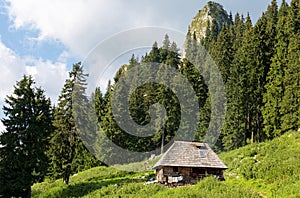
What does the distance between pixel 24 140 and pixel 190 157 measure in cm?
1504

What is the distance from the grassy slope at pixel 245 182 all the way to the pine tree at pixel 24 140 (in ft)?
13.7

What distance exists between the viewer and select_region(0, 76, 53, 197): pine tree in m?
30.2

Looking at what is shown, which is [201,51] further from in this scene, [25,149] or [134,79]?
[25,149]

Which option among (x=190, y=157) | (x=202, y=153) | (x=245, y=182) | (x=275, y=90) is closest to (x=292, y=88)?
(x=275, y=90)

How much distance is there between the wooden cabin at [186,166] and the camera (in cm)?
3041

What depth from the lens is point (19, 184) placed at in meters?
29.8

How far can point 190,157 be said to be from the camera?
31.4 metres

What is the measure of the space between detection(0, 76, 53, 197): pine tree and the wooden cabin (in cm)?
1090

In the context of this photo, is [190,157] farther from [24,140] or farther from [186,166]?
[24,140]

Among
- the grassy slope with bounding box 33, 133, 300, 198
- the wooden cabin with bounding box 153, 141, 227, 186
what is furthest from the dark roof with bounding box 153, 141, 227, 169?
the grassy slope with bounding box 33, 133, 300, 198

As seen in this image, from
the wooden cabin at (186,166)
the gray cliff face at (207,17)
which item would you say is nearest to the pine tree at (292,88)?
the wooden cabin at (186,166)

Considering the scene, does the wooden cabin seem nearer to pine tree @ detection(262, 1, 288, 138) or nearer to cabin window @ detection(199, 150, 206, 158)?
cabin window @ detection(199, 150, 206, 158)

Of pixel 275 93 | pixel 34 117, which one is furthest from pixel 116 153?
pixel 275 93

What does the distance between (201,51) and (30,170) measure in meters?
45.6
